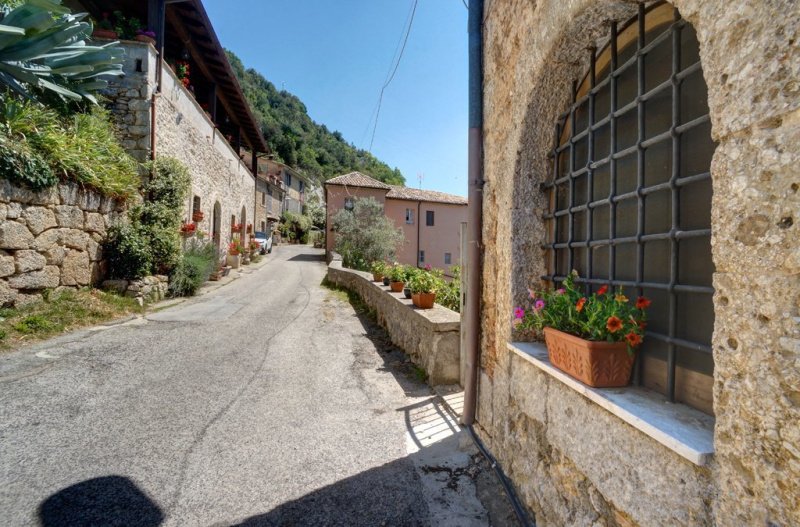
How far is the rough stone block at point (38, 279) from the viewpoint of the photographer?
223 inches

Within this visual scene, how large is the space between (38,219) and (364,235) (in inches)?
546

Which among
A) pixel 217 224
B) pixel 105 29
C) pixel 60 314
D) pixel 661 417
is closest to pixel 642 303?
pixel 661 417

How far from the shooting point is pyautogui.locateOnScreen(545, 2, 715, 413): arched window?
1.48 m

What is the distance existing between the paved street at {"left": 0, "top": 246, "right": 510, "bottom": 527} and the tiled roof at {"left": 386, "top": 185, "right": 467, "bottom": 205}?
22.9m

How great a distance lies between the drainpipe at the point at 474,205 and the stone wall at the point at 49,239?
6.73 m

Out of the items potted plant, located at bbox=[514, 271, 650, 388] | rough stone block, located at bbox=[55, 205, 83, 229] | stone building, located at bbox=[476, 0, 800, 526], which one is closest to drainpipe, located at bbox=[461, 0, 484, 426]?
stone building, located at bbox=[476, 0, 800, 526]

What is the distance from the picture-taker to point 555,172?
253 cm

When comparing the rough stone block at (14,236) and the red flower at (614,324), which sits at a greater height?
the rough stone block at (14,236)

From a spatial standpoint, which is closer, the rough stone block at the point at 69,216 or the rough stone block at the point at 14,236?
the rough stone block at the point at 14,236

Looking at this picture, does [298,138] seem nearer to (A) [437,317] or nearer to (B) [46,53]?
(B) [46,53]

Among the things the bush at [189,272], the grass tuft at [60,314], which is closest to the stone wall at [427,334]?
the grass tuft at [60,314]

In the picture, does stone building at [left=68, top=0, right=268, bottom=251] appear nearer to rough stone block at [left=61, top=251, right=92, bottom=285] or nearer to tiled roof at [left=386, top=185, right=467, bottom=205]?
rough stone block at [left=61, top=251, right=92, bottom=285]

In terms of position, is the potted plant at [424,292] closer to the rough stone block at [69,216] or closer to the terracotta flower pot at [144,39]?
the rough stone block at [69,216]

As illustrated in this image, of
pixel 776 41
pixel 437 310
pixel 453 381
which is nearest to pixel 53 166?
pixel 437 310
